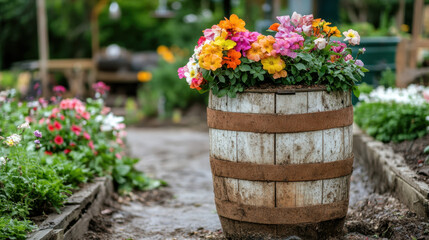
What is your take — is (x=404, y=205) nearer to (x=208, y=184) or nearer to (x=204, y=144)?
(x=208, y=184)

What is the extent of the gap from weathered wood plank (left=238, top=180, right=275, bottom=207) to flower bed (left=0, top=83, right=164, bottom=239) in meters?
1.10

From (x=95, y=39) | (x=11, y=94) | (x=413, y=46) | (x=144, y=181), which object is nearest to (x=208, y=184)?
(x=144, y=181)

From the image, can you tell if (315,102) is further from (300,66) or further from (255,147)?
(255,147)

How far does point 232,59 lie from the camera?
272cm

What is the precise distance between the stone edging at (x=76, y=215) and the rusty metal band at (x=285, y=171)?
97 centimetres

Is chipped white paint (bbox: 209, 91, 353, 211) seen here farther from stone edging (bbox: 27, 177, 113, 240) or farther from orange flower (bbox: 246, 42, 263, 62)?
stone edging (bbox: 27, 177, 113, 240)

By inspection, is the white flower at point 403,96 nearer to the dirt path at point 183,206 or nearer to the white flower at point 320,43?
the dirt path at point 183,206

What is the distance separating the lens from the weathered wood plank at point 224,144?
2805 mm

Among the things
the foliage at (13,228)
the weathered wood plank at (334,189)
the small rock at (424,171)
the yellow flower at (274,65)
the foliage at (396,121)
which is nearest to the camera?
the foliage at (13,228)

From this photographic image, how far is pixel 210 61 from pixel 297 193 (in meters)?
0.85

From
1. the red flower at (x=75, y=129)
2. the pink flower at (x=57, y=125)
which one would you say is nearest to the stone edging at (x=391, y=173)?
the red flower at (x=75, y=129)

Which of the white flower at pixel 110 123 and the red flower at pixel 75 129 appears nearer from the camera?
the red flower at pixel 75 129

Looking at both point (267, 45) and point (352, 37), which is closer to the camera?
point (267, 45)

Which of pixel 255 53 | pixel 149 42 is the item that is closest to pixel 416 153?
pixel 255 53
